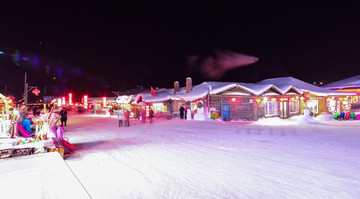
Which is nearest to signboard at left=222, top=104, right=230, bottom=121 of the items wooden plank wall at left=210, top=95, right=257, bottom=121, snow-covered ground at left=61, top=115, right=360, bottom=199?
wooden plank wall at left=210, top=95, right=257, bottom=121

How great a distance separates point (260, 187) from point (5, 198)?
427cm

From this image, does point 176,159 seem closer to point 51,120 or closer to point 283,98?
point 51,120

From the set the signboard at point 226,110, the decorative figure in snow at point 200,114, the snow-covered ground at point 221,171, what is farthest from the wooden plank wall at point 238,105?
the snow-covered ground at point 221,171

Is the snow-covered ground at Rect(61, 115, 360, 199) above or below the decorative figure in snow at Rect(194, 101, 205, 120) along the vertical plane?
below

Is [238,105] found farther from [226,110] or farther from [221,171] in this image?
[221,171]

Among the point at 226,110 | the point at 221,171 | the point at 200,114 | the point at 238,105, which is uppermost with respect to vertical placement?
the point at 238,105

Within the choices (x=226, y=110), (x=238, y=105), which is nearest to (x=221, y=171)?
(x=226, y=110)

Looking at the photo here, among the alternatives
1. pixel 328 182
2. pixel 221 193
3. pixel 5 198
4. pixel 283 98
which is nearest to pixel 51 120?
pixel 5 198

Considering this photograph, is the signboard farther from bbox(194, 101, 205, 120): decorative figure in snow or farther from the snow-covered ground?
the snow-covered ground

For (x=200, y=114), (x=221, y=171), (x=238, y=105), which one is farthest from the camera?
(x=238, y=105)

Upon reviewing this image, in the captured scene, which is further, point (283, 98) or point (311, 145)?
point (283, 98)

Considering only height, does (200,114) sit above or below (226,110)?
below

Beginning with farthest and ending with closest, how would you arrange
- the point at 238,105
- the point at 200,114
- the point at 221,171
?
the point at 238,105 < the point at 200,114 < the point at 221,171

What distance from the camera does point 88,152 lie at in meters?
6.87
